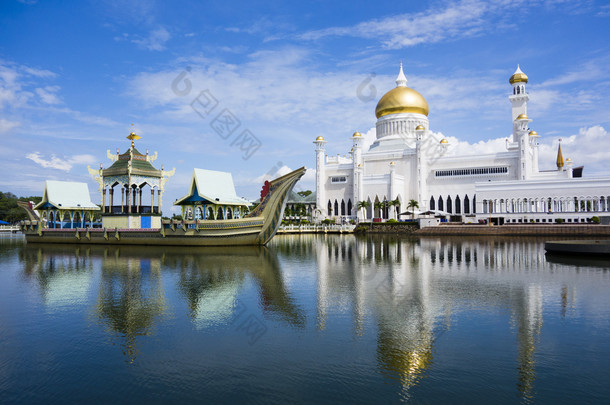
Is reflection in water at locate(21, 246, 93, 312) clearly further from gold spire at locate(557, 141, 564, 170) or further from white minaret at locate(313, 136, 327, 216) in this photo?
gold spire at locate(557, 141, 564, 170)

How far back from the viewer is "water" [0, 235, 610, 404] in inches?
291

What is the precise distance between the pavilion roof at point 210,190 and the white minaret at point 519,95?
163 feet

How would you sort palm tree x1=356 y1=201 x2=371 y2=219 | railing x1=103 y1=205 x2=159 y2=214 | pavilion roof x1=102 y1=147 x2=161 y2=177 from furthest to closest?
1. palm tree x1=356 y1=201 x2=371 y2=219
2. railing x1=103 y1=205 x2=159 y2=214
3. pavilion roof x1=102 y1=147 x2=161 y2=177

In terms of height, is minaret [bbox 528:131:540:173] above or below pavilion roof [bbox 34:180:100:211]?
above

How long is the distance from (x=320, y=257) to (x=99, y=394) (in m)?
20.5

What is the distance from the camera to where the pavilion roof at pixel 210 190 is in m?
34.1

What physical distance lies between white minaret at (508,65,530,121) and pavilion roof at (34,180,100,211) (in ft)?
193

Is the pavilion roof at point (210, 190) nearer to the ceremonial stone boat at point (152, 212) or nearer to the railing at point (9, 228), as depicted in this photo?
the ceremonial stone boat at point (152, 212)

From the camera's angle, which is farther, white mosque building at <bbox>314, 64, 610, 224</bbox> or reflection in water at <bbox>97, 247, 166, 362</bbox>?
white mosque building at <bbox>314, 64, 610, 224</bbox>

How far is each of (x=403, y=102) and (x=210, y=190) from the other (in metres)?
48.7

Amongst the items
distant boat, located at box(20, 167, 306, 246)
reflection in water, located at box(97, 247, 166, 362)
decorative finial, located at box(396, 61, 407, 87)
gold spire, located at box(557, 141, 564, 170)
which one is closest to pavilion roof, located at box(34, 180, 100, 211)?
distant boat, located at box(20, 167, 306, 246)

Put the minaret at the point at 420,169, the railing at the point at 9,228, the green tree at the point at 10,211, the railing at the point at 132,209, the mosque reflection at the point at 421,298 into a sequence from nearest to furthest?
the mosque reflection at the point at 421,298 → the railing at the point at 132,209 → the minaret at the point at 420,169 → the railing at the point at 9,228 → the green tree at the point at 10,211

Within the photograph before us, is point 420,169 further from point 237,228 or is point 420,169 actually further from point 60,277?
point 60,277

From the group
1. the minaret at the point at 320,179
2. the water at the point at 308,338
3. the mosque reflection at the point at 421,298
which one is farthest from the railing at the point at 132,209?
the minaret at the point at 320,179
